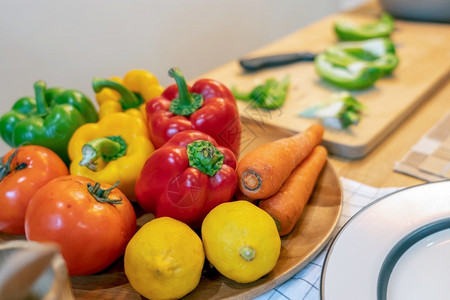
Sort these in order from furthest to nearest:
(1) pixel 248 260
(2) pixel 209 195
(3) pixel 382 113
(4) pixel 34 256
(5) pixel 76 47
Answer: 1. (5) pixel 76 47
2. (3) pixel 382 113
3. (2) pixel 209 195
4. (1) pixel 248 260
5. (4) pixel 34 256

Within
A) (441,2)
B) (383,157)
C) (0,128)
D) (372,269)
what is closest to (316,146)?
(383,157)

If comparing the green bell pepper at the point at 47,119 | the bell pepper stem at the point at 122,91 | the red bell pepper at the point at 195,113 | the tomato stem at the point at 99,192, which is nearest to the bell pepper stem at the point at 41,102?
the green bell pepper at the point at 47,119

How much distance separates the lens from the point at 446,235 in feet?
2.04

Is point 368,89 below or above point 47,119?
below

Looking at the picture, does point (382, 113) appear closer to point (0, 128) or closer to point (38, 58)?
point (0, 128)

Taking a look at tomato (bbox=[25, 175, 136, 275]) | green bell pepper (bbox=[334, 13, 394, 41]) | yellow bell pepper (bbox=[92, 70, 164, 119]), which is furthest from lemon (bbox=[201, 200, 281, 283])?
green bell pepper (bbox=[334, 13, 394, 41])

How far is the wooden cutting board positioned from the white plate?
11.4 inches

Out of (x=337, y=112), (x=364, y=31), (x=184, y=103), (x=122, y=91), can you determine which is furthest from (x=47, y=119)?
(x=364, y=31)

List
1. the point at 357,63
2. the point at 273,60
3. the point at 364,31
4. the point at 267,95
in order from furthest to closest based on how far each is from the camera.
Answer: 1. the point at 364,31
2. the point at 273,60
3. the point at 357,63
4. the point at 267,95

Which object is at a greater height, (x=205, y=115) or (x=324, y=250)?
(x=205, y=115)

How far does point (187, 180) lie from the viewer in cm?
63

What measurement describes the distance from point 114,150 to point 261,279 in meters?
0.36

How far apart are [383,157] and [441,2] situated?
0.99m

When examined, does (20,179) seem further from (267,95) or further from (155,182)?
(267,95)
